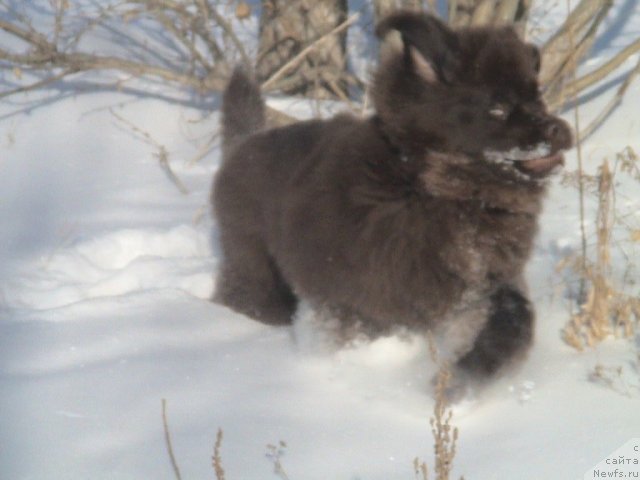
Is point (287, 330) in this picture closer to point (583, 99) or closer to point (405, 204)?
point (405, 204)

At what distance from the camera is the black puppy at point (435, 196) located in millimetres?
2941

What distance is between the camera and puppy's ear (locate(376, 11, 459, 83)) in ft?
9.77

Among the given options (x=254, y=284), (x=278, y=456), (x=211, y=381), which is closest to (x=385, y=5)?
(x=254, y=284)

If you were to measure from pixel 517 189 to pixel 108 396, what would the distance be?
1578mm

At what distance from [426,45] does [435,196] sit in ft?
1.70

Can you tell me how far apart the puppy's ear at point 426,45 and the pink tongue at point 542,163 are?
1.28 feet

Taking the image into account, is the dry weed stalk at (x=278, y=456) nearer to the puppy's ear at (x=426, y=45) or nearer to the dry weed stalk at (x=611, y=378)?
the dry weed stalk at (x=611, y=378)

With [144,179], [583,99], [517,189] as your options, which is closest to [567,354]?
[517,189]

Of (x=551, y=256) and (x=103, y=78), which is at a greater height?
(x=103, y=78)

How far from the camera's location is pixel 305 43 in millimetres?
6703

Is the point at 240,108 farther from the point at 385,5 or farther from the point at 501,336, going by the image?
the point at 501,336

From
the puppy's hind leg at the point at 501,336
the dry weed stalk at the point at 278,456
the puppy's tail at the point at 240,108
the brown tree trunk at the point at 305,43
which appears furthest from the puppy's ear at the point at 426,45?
the brown tree trunk at the point at 305,43

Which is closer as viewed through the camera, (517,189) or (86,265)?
(517,189)

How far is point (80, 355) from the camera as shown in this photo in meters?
3.37
